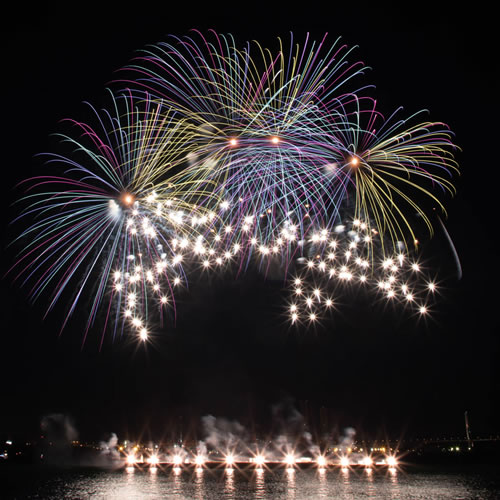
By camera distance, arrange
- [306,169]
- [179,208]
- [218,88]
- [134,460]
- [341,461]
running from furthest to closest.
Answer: [134,460]
[341,461]
[179,208]
[306,169]
[218,88]

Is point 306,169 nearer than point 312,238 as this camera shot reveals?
Yes

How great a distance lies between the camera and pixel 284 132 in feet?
70.0

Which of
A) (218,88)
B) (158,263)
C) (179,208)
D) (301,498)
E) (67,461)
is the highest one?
(218,88)

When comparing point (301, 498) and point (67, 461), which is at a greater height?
point (301, 498)

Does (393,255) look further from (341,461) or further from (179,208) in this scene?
(341,461)

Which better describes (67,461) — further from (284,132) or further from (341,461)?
(284,132)

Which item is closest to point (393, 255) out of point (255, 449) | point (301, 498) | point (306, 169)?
point (306, 169)

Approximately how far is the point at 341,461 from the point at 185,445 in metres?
34.1

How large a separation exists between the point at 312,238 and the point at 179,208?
7567 millimetres

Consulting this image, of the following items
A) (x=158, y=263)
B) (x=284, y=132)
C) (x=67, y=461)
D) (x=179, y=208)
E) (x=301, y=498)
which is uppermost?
(x=284, y=132)

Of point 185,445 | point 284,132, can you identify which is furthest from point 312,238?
point 185,445

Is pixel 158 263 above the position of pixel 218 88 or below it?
below

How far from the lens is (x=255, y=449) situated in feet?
343

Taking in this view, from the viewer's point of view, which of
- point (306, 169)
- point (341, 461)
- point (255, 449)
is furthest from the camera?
point (255, 449)
